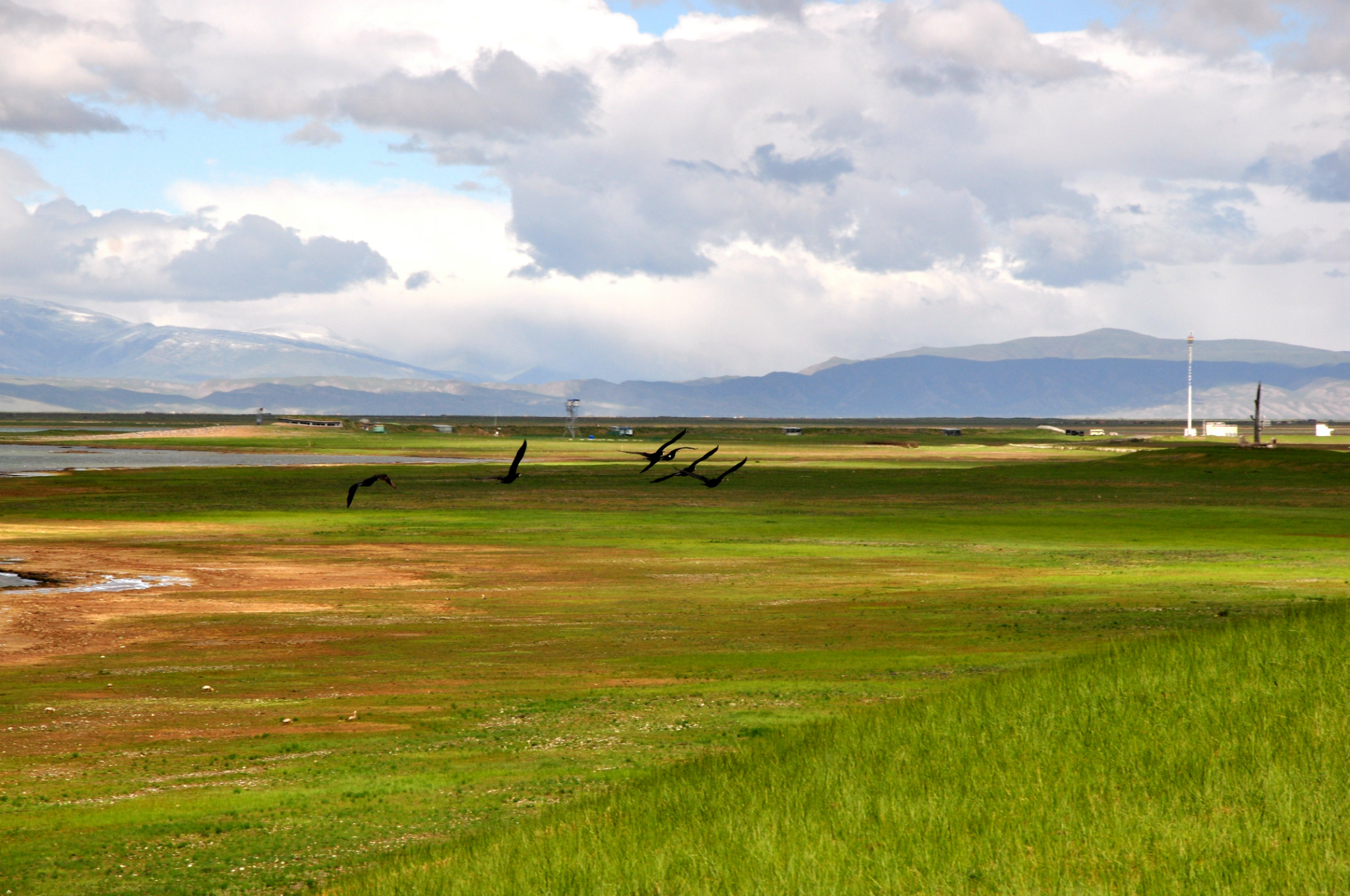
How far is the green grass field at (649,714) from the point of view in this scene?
31.6 ft

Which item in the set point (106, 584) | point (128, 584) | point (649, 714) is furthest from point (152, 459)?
point (649, 714)

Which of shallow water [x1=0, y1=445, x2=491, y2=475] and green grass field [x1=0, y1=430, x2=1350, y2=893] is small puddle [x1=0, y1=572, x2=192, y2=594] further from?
shallow water [x1=0, y1=445, x2=491, y2=475]

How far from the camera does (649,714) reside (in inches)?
709

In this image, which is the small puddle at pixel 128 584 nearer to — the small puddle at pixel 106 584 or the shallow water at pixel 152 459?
the small puddle at pixel 106 584

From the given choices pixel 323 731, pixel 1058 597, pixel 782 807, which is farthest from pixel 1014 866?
pixel 1058 597

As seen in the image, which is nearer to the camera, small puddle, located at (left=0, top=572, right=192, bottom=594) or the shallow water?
small puddle, located at (left=0, top=572, right=192, bottom=594)

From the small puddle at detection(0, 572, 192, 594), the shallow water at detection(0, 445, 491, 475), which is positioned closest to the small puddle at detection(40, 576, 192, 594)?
the small puddle at detection(0, 572, 192, 594)

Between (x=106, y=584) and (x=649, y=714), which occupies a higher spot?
(x=649, y=714)

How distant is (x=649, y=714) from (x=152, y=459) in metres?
114

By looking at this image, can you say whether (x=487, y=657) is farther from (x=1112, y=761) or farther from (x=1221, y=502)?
(x=1221, y=502)

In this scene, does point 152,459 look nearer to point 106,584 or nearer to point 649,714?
point 106,584

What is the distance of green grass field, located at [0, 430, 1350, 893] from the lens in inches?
379

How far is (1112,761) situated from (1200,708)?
1.80 metres

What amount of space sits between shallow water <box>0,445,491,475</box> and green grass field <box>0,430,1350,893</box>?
61655 mm
